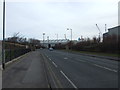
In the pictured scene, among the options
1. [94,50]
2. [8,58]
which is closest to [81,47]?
[94,50]

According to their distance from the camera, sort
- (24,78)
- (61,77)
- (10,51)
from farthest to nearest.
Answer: (10,51), (61,77), (24,78)

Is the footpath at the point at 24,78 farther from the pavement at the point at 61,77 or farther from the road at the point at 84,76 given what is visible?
the road at the point at 84,76

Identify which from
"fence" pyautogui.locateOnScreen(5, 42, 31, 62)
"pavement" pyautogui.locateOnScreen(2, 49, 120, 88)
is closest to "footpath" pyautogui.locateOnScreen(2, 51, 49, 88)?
"pavement" pyautogui.locateOnScreen(2, 49, 120, 88)

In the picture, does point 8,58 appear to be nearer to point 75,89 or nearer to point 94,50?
point 75,89

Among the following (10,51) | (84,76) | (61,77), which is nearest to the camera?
(61,77)

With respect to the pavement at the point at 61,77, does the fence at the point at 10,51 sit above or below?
above

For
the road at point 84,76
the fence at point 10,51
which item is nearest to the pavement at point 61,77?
the road at point 84,76

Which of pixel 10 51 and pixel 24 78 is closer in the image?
pixel 24 78

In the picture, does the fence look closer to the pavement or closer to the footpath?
the pavement

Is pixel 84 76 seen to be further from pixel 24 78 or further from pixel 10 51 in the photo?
pixel 10 51

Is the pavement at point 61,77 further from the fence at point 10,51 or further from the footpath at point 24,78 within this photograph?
the fence at point 10,51

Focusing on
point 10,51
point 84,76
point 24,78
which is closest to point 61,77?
point 84,76

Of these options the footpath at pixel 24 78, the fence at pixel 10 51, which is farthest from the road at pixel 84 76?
the fence at pixel 10 51

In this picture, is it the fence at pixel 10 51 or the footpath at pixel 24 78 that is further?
the fence at pixel 10 51
